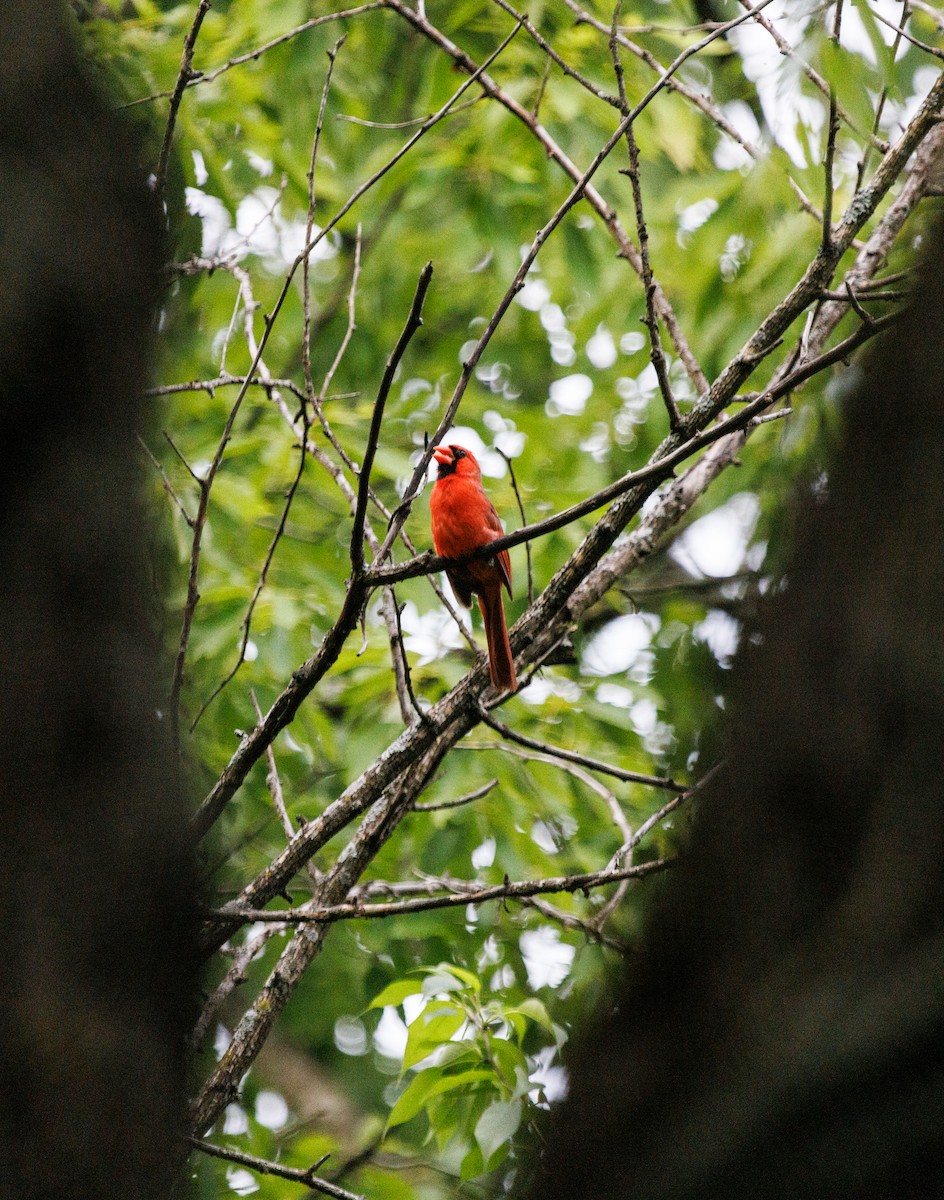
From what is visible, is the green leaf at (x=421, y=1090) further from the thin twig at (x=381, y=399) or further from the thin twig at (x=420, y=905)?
the thin twig at (x=381, y=399)

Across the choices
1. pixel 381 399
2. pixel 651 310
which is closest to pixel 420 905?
pixel 381 399

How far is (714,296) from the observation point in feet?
17.8

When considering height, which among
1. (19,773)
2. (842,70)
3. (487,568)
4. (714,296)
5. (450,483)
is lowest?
(19,773)

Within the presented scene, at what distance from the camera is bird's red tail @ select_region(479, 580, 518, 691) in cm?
341

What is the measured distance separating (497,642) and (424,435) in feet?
3.72

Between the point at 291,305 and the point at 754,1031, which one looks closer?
the point at 754,1031

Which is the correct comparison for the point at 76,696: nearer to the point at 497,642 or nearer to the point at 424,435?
the point at 424,435

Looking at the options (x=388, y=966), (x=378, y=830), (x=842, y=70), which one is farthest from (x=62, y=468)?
(x=388, y=966)

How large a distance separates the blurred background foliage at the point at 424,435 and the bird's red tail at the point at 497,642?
28 centimetres

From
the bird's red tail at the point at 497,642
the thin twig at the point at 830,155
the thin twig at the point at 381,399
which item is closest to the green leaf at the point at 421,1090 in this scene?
the bird's red tail at the point at 497,642

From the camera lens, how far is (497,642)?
3.94m

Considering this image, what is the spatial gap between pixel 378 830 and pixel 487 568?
1.98 meters

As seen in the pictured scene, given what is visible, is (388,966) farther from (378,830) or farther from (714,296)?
(714,296)

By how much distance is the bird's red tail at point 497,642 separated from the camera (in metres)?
3.41
